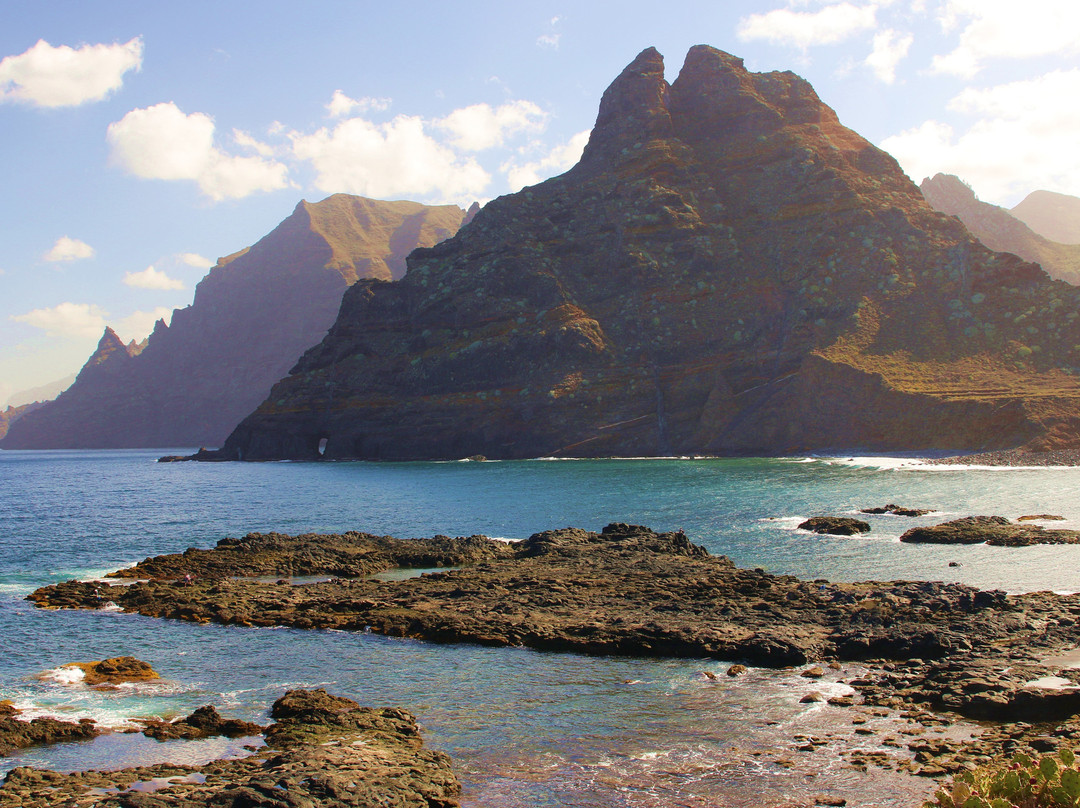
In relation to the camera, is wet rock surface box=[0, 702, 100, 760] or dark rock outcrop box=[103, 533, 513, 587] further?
dark rock outcrop box=[103, 533, 513, 587]

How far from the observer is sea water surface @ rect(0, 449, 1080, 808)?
1697cm

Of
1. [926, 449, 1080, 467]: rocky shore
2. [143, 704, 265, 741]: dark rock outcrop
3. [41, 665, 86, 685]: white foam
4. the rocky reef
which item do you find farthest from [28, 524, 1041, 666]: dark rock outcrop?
[926, 449, 1080, 467]: rocky shore

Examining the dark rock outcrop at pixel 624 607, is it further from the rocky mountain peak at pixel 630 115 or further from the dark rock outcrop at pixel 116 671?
the rocky mountain peak at pixel 630 115

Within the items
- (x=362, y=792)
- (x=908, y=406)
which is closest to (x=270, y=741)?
(x=362, y=792)

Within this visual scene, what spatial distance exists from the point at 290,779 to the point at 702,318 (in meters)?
133

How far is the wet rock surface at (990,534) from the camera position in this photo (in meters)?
44.7

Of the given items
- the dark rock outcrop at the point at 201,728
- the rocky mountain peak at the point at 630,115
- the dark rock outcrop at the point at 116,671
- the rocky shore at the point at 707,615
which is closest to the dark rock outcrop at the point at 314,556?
the rocky shore at the point at 707,615

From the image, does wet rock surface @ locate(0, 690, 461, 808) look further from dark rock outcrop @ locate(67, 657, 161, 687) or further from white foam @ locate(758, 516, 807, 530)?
white foam @ locate(758, 516, 807, 530)

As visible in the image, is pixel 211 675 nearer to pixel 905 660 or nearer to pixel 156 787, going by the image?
pixel 156 787

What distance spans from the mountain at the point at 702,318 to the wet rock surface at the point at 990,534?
6334cm

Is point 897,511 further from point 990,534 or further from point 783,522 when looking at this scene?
point 990,534

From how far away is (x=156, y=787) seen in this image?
1600 cm

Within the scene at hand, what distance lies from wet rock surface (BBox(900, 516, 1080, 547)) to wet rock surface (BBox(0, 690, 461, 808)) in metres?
37.5

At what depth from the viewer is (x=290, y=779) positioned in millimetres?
15477
